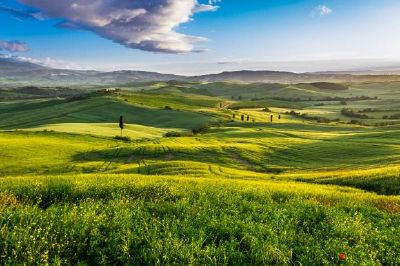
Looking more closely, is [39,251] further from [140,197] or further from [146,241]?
[140,197]

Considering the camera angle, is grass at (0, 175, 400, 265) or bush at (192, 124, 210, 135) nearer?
grass at (0, 175, 400, 265)

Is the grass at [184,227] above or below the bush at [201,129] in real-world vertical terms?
above

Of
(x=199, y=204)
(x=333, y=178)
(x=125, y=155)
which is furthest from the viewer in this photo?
(x=125, y=155)

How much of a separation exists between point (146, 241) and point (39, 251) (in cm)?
364

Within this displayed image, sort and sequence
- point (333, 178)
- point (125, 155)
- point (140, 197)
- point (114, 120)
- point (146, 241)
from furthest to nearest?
point (114, 120), point (125, 155), point (333, 178), point (140, 197), point (146, 241)

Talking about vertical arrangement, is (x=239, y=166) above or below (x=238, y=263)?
below

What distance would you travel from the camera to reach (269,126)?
528 feet

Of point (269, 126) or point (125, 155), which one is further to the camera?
point (269, 126)

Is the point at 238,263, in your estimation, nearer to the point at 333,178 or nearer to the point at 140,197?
the point at 140,197

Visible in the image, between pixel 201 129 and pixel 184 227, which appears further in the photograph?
pixel 201 129

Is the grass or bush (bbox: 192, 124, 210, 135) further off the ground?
the grass

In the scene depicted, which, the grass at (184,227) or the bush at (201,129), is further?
the bush at (201,129)

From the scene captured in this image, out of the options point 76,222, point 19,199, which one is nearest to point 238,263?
point 76,222

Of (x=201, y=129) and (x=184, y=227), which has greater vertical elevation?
(x=184, y=227)
